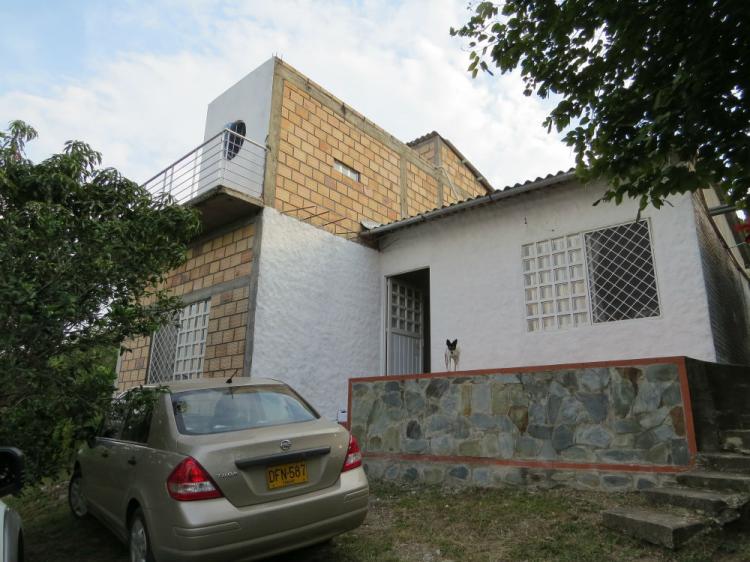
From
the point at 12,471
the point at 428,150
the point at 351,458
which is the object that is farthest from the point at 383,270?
the point at 12,471

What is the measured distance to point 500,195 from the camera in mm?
7621

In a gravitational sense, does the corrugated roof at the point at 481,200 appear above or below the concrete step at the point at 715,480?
above

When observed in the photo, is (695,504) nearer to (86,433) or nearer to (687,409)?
(687,409)

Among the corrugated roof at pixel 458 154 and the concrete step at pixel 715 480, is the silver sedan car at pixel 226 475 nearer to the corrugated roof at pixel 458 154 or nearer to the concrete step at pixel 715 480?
the concrete step at pixel 715 480

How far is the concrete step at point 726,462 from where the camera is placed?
397cm

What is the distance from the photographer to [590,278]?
6.96 m

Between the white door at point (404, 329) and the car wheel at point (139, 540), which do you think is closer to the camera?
the car wheel at point (139, 540)

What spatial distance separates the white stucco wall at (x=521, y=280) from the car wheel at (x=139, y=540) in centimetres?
526

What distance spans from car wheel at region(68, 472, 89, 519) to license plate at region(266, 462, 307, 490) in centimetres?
281

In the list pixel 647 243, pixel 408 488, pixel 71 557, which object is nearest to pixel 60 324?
pixel 71 557

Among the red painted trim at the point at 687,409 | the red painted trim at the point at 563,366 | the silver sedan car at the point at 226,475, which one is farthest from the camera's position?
the red painted trim at the point at 563,366

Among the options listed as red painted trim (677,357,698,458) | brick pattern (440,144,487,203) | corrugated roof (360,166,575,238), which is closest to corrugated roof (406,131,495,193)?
brick pattern (440,144,487,203)

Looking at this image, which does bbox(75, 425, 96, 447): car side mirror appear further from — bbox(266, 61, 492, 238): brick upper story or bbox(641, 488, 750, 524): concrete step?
bbox(266, 61, 492, 238): brick upper story

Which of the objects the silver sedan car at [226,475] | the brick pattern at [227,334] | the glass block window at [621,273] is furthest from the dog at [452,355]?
the silver sedan car at [226,475]
